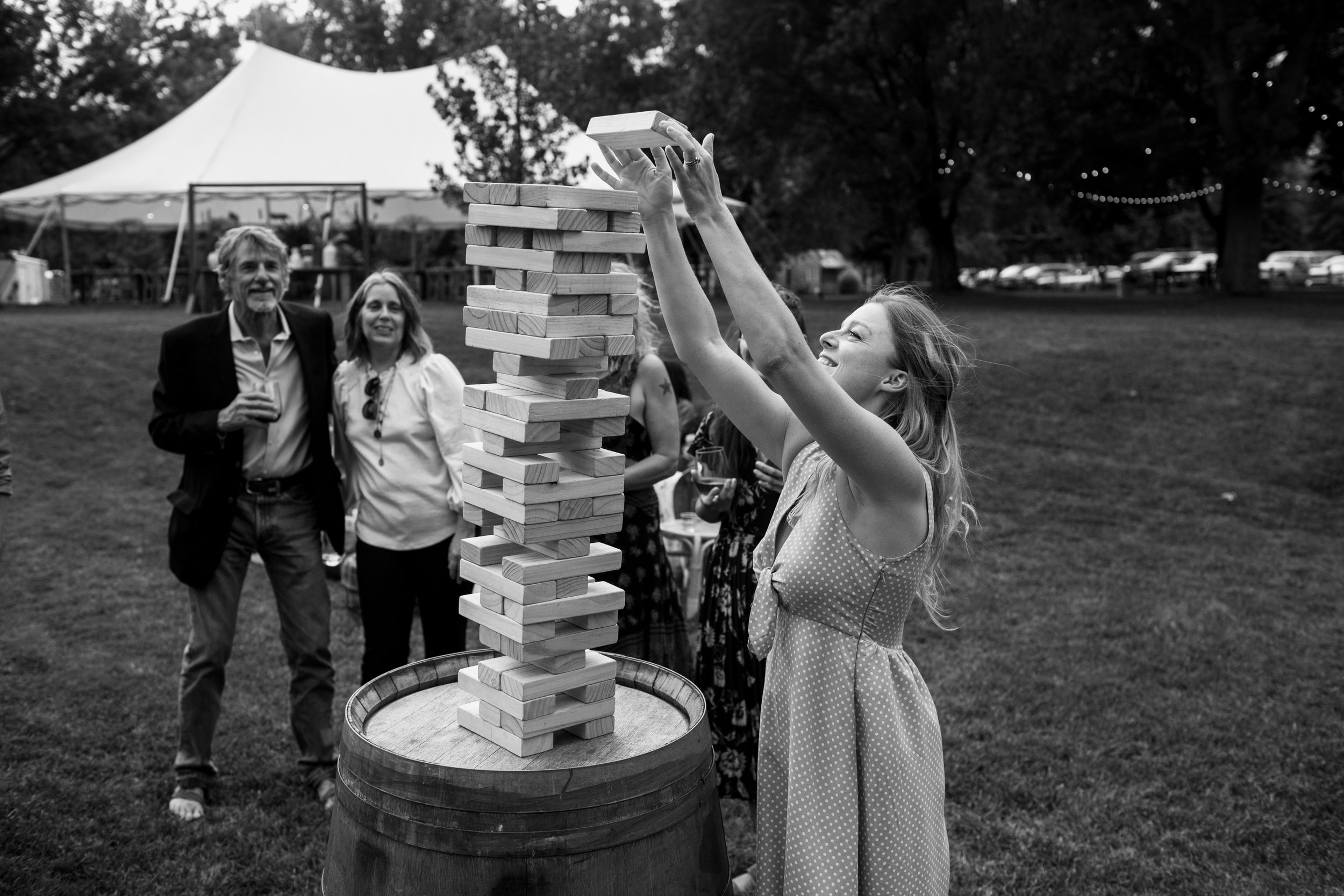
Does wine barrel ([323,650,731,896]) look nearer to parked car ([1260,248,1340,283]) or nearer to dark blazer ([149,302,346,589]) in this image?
dark blazer ([149,302,346,589])

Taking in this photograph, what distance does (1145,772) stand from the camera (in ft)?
16.5

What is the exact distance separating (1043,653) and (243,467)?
14.5 feet

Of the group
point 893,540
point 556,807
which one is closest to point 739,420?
point 893,540

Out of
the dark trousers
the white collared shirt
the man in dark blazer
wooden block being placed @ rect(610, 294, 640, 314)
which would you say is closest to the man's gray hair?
the man in dark blazer

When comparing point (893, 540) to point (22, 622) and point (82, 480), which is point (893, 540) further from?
point (82, 480)

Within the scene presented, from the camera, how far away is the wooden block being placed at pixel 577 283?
7.55 feet

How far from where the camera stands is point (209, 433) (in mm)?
4207

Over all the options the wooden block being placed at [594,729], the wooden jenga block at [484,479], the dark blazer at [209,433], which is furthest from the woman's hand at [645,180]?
the dark blazer at [209,433]

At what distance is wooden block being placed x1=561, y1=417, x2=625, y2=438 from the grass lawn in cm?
154

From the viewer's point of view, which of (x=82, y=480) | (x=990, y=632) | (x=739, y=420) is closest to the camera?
(x=739, y=420)

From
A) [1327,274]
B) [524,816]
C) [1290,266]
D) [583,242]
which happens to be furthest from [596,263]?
[1290,266]

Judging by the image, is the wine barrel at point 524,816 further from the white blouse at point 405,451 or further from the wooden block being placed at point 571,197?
the white blouse at point 405,451

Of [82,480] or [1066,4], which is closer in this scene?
[82,480]

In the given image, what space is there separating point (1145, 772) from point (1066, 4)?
21.7 m
